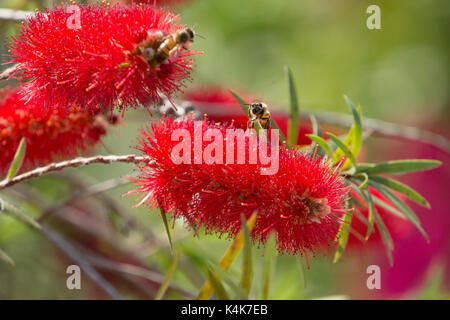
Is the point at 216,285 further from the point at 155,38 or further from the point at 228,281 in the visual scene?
the point at 155,38

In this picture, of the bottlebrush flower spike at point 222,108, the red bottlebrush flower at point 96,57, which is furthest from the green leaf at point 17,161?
the bottlebrush flower spike at point 222,108

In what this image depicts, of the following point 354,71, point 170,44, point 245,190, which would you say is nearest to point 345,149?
point 245,190

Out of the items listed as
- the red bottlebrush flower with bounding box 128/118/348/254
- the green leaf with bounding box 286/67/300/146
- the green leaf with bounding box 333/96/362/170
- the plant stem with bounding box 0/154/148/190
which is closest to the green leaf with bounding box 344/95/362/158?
the green leaf with bounding box 333/96/362/170

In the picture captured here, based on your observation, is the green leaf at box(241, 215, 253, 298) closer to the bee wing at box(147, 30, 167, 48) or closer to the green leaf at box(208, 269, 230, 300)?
the green leaf at box(208, 269, 230, 300)

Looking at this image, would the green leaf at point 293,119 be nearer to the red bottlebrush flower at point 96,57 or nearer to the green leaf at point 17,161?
the red bottlebrush flower at point 96,57

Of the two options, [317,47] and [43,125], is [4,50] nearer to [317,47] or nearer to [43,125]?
[43,125]

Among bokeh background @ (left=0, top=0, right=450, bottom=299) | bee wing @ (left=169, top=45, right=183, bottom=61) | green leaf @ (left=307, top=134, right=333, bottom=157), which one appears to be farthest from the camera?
bokeh background @ (left=0, top=0, right=450, bottom=299)
